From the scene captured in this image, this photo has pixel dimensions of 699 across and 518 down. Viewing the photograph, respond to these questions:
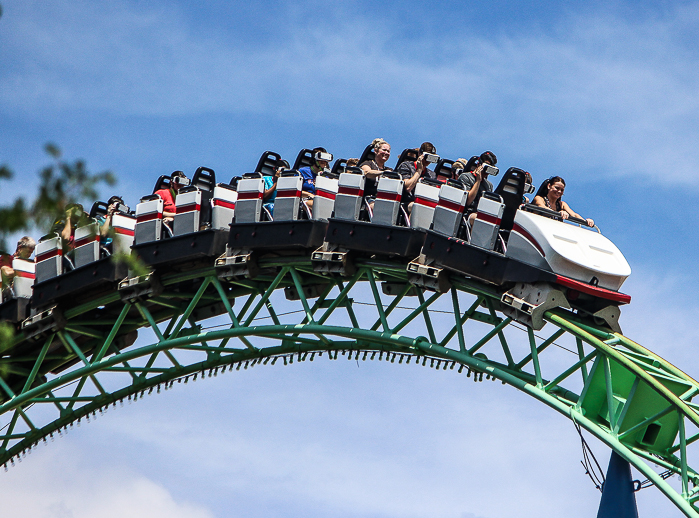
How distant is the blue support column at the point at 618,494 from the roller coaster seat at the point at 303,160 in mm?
5959

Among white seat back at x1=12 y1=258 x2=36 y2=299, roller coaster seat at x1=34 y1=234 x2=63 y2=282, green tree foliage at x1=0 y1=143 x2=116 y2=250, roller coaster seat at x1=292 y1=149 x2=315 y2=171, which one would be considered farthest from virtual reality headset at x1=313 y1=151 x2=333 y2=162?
green tree foliage at x1=0 y1=143 x2=116 y2=250

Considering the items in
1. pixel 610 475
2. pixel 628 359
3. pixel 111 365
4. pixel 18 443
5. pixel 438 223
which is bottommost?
pixel 18 443

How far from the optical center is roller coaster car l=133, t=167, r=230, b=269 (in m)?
14.8

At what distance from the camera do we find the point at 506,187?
1262cm

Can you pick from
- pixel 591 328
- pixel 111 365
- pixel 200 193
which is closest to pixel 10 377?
pixel 111 365

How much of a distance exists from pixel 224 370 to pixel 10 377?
181 inches

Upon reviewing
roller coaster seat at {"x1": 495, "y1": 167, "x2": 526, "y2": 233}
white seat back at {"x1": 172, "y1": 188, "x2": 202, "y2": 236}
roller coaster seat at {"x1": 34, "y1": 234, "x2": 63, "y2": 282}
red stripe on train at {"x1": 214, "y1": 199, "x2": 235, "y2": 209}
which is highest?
roller coaster seat at {"x1": 495, "y1": 167, "x2": 526, "y2": 233}

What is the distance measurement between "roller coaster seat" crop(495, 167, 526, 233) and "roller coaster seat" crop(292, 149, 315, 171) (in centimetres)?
338

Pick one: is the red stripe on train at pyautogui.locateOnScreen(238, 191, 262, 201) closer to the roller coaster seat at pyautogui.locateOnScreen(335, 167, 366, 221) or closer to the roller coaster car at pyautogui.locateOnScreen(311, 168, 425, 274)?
the roller coaster car at pyautogui.locateOnScreen(311, 168, 425, 274)

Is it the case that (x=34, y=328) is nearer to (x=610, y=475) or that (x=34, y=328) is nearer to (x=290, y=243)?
(x=290, y=243)

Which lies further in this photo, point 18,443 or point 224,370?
point 18,443

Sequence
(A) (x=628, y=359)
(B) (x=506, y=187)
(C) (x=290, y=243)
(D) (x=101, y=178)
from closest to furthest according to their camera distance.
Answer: (D) (x=101, y=178) → (A) (x=628, y=359) → (B) (x=506, y=187) → (C) (x=290, y=243)

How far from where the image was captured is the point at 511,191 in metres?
12.6

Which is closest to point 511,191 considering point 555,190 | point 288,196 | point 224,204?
point 555,190
